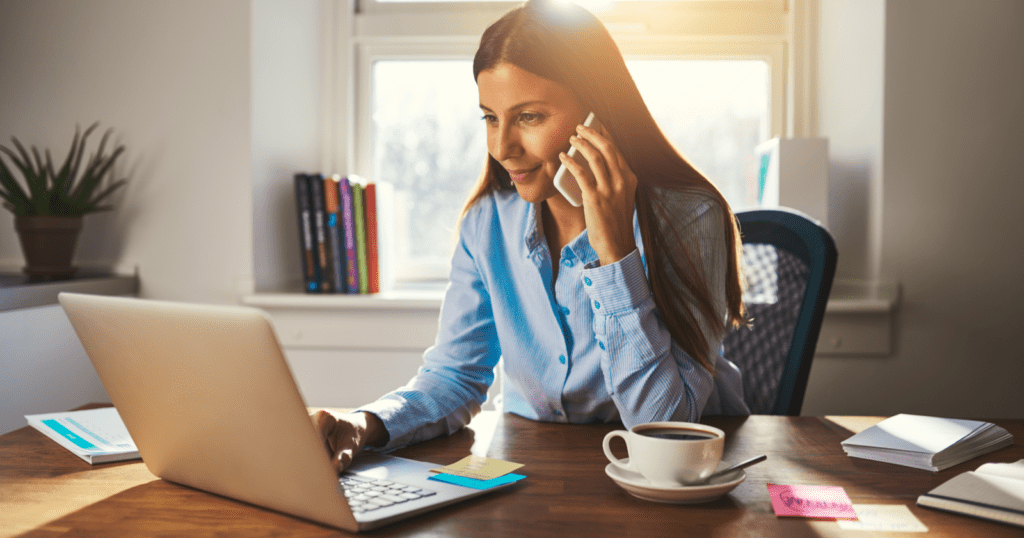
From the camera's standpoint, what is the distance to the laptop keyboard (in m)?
0.65

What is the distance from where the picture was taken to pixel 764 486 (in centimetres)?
74

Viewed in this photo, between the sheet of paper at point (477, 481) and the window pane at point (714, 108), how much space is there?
66.8 inches

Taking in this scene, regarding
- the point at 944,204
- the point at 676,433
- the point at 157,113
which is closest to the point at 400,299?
the point at 157,113

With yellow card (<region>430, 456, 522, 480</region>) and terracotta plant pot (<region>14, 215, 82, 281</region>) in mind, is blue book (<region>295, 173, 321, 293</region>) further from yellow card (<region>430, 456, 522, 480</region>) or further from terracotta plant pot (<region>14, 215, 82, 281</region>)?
yellow card (<region>430, 456, 522, 480</region>)

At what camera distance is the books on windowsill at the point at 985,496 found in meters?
0.64

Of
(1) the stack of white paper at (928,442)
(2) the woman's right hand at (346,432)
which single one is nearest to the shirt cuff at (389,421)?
(2) the woman's right hand at (346,432)

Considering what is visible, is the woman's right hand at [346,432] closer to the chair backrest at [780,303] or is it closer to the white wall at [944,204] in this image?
the chair backrest at [780,303]

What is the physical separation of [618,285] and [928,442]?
0.42m

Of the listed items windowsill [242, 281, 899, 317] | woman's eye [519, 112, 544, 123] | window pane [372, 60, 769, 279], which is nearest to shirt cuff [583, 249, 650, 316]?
woman's eye [519, 112, 544, 123]

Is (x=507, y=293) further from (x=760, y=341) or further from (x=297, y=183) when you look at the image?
(x=297, y=183)

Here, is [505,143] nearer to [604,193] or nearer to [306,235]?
[604,193]

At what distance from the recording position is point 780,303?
137 centimetres

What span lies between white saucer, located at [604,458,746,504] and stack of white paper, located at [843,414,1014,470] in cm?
25

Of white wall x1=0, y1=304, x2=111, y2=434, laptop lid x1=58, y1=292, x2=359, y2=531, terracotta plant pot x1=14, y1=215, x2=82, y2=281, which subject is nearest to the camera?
laptop lid x1=58, y1=292, x2=359, y2=531
